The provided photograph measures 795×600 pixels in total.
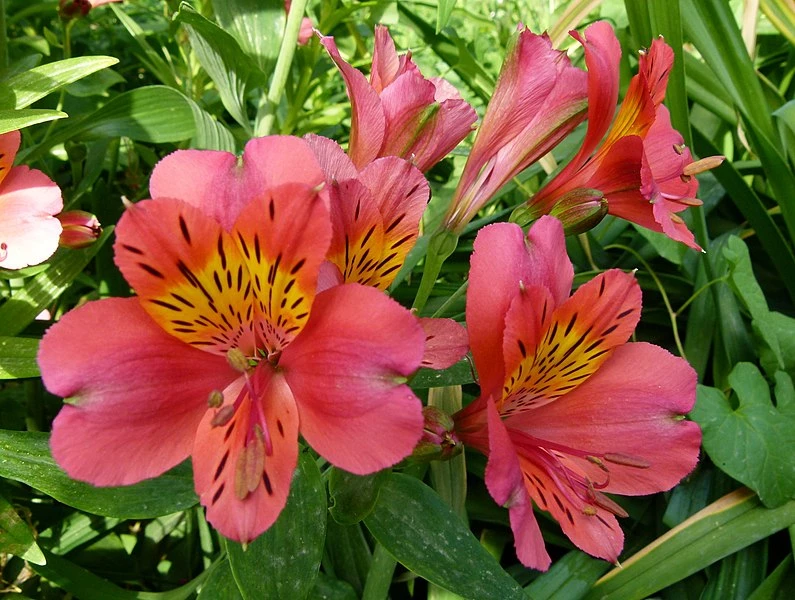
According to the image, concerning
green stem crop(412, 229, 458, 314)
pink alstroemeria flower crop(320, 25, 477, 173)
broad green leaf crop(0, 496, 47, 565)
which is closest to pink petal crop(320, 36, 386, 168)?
pink alstroemeria flower crop(320, 25, 477, 173)

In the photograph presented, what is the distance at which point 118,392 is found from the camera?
1.60 feet

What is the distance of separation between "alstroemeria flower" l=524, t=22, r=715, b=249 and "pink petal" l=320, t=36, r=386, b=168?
0.21 metres

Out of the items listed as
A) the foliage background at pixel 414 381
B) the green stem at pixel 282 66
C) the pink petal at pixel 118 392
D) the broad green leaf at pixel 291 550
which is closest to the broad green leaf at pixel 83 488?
the foliage background at pixel 414 381

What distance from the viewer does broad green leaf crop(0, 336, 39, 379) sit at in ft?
2.62

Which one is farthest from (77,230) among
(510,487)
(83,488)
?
(510,487)

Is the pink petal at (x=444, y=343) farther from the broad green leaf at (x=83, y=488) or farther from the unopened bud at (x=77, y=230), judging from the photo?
the unopened bud at (x=77, y=230)

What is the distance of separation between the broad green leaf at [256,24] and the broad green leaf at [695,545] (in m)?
1.00

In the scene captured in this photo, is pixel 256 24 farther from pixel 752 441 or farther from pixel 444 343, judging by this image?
pixel 752 441

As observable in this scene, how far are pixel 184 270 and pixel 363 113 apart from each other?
256mm

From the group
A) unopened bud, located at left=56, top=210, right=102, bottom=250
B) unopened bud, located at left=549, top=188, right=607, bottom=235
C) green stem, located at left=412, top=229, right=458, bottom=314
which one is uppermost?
unopened bud, located at left=549, top=188, right=607, bottom=235

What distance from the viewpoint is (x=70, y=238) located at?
0.86 meters

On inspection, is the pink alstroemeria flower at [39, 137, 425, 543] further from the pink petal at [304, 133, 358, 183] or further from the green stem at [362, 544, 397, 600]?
the green stem at [362, 544, 397, 600]

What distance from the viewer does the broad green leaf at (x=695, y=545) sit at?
0.98 metres

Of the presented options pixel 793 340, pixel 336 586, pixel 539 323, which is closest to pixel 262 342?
pixel 539 323
